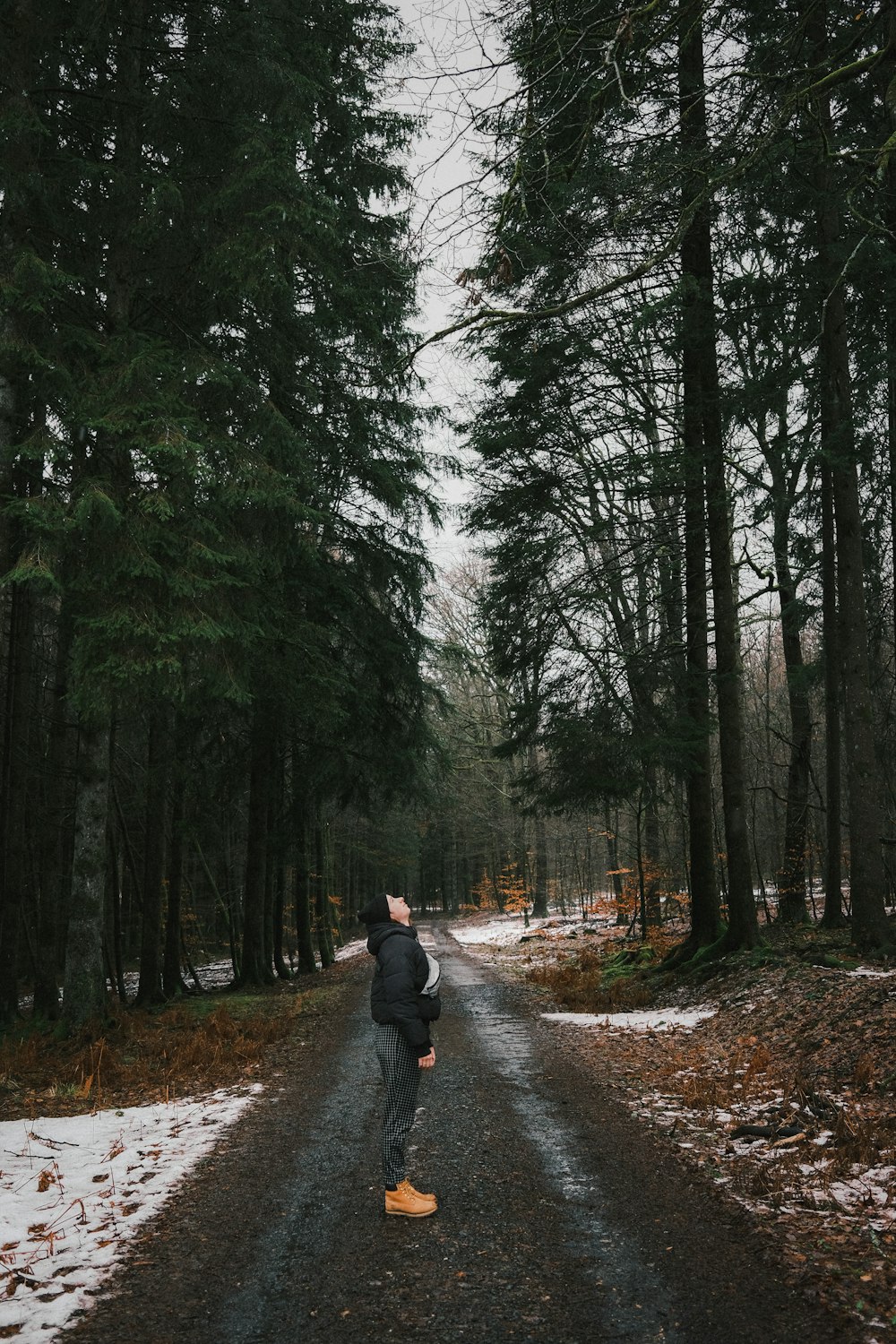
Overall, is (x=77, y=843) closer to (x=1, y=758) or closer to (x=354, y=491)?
(x=1, y=758)

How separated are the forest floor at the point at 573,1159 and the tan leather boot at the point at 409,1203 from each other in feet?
0.40

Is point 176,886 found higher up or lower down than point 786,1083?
higher up

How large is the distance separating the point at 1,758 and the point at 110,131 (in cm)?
878

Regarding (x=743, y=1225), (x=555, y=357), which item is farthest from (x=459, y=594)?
(x=743, y=1225)

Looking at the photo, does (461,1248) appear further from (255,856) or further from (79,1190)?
(255,856)

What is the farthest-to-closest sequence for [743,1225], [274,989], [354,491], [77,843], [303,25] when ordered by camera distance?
[274,989]
[354,491]
[303,25]
[77,843]
[743,1225]

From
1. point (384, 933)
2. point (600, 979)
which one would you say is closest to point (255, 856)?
point (600, 979)

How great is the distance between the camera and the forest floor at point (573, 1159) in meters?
3.55

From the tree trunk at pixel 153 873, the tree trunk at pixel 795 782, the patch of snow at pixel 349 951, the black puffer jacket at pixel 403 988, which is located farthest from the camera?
the patch of snow at pixel 349 951

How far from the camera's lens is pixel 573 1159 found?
5.46 m

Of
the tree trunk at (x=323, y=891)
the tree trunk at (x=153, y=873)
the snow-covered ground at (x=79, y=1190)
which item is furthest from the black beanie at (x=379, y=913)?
the tree trunk at (x=323, y=891)

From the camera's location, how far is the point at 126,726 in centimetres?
1538

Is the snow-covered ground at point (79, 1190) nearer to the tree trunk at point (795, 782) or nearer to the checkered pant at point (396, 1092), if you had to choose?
the checkered pant at point (396, 1092)

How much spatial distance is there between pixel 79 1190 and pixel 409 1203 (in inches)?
86.6
